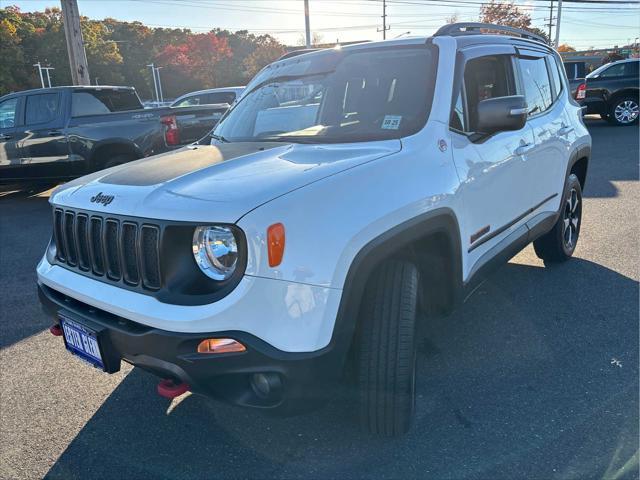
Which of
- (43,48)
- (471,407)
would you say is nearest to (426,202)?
(471,407)

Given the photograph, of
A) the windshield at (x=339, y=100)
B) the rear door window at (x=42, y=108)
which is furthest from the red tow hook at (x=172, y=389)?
the rear door window at (x=42, y=108)

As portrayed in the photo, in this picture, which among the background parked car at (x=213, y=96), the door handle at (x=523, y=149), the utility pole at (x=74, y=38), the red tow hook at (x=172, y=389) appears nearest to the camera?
the red tow hook at (x=172, y=389)

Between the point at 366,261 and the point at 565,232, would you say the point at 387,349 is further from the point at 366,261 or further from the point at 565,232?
the point at 565,232

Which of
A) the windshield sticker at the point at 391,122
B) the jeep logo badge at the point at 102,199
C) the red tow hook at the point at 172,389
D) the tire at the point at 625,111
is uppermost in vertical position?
the windshield sticker at the point at 391,122

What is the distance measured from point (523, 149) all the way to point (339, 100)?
129 centimetres

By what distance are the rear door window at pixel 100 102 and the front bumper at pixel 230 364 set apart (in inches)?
287

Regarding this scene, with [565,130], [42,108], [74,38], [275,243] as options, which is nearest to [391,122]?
[275,243]

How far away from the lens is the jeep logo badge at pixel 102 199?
7.75 ft

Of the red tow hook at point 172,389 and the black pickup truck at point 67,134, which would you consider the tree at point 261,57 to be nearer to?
the black pickup truck at point 67,134

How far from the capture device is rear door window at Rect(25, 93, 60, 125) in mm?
8445

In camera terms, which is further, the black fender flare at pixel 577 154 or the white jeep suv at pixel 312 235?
the black fender flare at pixel 577 154

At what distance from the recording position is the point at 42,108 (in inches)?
335

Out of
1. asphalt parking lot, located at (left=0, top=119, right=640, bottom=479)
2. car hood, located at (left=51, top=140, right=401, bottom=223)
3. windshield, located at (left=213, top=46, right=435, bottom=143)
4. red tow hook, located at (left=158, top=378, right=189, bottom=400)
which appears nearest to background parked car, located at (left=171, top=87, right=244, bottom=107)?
windshield, located at (left=213, top=46, right=435, bottom=143)

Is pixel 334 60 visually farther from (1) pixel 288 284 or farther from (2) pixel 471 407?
(2) pixel 471 407
